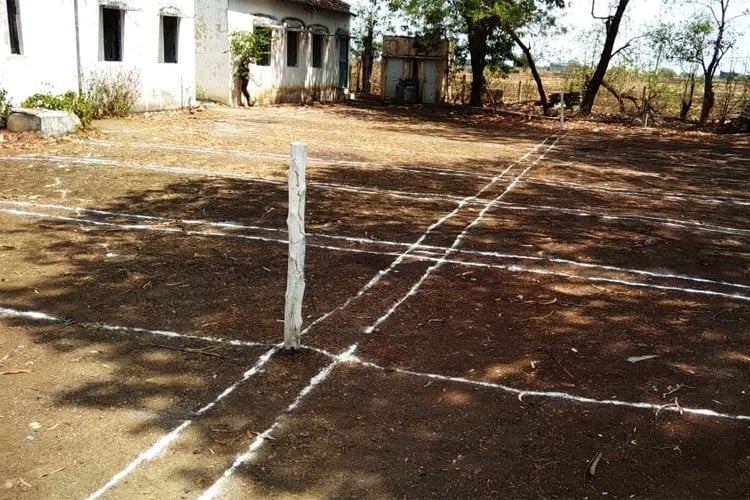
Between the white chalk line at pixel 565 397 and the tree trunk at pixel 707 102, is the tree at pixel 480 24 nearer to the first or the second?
the tree trunk at pixel 707 102

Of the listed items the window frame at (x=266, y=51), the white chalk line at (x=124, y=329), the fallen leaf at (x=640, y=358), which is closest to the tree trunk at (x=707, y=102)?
the window frame at (x=266, y=51)

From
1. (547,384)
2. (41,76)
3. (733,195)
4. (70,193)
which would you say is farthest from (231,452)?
(41,76)

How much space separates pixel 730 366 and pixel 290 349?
288 centimetres

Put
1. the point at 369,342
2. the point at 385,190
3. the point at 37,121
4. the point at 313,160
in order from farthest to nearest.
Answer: the point at 37,121 → the point at 313,160 → the point at 385,190 → the point at 369,342

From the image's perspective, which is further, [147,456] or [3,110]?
[3,110]

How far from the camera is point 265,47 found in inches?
885

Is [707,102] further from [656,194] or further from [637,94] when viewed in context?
[656,194]

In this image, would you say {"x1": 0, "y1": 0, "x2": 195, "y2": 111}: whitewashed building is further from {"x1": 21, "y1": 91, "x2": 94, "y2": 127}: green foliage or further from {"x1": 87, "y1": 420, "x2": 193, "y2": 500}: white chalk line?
{"x1": 87, "y1": 420, "x2": 193, "y2": 500}: white chalk line

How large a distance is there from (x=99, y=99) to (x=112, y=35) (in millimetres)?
1771

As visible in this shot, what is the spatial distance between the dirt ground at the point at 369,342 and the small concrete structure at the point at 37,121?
291cm

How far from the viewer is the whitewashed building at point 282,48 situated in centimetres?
2095

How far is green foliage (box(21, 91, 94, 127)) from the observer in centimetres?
1397

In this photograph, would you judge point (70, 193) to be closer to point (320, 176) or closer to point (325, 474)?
point (320, 176)

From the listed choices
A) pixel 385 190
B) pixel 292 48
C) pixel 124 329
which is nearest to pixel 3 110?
pixel 385 190
